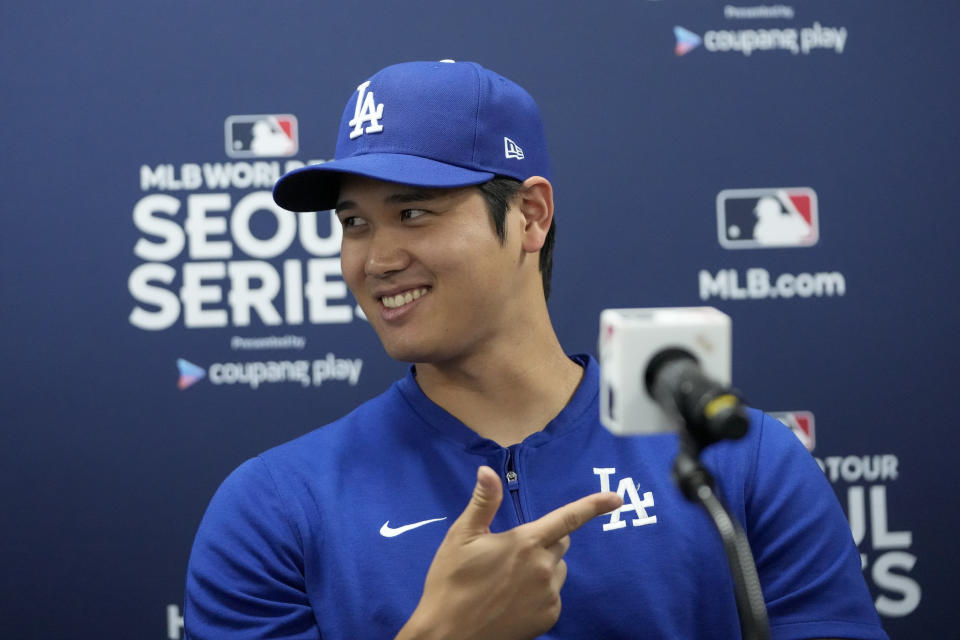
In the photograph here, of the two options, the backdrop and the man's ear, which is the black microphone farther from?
the backdrop

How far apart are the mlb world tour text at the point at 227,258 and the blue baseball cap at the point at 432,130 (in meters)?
0.66

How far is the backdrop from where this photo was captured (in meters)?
1.77

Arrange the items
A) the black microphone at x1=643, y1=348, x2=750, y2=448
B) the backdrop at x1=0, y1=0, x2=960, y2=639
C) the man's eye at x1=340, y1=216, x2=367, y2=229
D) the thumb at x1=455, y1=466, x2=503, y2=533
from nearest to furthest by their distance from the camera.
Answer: the black microphone at x1=643, y1=348, x2=750, y2=448
the thumb at x1=455, y1=466, x2=503, y2=533
the man's eye at x1=340, y1=216, x2=367, y2=229
the backdrop at x1=0, y1=0, x2=960, y2=639

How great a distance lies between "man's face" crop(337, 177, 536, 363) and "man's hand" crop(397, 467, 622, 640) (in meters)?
0.27

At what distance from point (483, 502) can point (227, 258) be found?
1.10 m

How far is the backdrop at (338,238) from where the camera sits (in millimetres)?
1771

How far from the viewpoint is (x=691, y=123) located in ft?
6.04

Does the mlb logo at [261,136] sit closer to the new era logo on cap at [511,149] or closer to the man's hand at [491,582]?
the new era logo on cap at [511,149]

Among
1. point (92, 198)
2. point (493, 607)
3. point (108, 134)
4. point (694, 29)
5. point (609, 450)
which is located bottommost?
point (493, 607)

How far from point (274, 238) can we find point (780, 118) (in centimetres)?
101

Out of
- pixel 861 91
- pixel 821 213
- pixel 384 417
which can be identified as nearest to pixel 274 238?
pixel 384 417

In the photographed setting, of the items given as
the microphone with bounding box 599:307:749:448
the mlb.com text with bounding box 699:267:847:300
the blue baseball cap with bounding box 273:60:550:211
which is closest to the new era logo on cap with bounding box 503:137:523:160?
the blue baseball cap with bounding box 273:60:550:211

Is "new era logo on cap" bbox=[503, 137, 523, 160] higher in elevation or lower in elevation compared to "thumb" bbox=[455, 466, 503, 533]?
higher

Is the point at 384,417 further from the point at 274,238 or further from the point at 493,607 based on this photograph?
the point at 274,238
